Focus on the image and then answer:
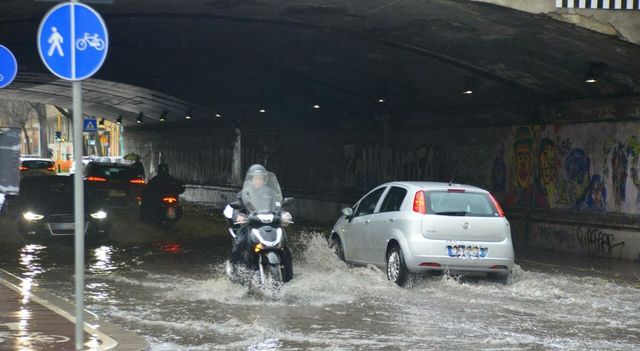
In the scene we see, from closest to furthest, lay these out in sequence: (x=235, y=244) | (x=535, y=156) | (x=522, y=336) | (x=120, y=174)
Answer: (x=522, y=336) < (x=235, y=244) < (x=535, y=156) < (x=120, y=174)

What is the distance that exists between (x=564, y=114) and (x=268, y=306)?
39.2 ft

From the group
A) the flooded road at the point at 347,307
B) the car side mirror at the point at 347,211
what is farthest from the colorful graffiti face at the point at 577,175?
the car side mirror at the point at 347,211

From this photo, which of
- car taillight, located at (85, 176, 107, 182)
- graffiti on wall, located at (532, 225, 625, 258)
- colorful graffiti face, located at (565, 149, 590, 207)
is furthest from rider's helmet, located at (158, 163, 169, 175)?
colorful graffiti face, located at (565, 149, 590, 207)

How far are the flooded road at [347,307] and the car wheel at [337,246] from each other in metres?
0.12

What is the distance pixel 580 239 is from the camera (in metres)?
21.7

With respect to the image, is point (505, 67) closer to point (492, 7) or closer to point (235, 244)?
point (492, 7)

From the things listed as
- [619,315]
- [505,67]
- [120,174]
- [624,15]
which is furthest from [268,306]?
[120,174]

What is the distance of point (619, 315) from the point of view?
39.1 ft

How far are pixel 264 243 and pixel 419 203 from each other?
2.85m

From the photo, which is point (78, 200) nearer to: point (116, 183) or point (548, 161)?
point (548, 161)

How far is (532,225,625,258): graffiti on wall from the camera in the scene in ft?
67.9

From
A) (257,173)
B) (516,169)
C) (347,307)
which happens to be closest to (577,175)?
(516,169)

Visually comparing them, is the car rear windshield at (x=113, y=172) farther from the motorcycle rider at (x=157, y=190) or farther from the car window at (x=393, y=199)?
the car window at (x=393, y=199)

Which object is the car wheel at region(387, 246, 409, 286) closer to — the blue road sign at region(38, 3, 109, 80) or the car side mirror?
the car side mirror
